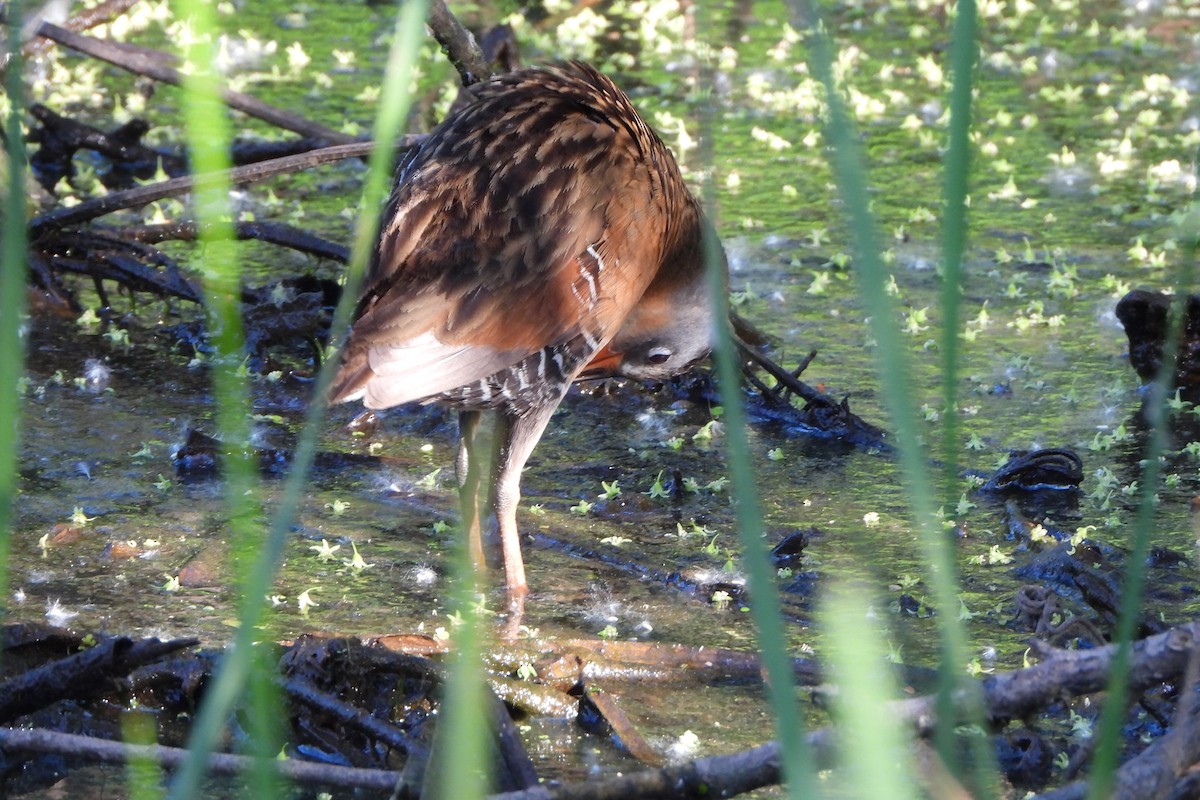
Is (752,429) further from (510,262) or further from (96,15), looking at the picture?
(96,15)

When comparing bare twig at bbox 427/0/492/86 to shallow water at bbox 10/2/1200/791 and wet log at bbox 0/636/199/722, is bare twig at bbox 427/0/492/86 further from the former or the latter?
wet log at bbox 0/636/199/722

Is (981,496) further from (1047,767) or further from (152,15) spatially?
(152,15)

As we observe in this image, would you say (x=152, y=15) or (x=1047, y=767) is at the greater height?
(x=152, y=15)

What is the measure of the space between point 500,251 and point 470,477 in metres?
0.66

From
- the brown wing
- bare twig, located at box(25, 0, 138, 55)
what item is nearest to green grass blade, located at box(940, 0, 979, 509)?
the brown wing

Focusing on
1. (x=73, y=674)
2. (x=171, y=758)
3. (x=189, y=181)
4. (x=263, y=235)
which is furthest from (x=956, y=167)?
(x=263, y=235)

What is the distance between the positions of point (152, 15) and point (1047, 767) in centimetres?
766

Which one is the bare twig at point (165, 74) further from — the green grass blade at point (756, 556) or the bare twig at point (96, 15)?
the green grass blade at point (756, 556)

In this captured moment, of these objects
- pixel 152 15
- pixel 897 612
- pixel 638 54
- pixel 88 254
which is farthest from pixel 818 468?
pixel 152 15

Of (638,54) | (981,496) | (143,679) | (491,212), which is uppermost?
(638,54)

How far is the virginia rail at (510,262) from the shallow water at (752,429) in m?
0.37

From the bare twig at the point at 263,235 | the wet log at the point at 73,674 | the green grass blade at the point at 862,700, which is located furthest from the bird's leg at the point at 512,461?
the green grass blade at the point at 862,700

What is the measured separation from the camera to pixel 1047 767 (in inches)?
118

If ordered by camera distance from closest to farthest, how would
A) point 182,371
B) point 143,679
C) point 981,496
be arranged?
1. point 143,679
2. point 981,496
3. point 182,371
